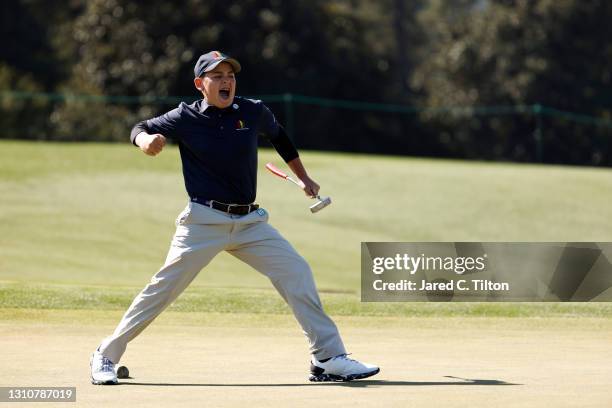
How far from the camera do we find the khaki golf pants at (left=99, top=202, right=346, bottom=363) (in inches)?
341

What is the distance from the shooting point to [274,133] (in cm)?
900

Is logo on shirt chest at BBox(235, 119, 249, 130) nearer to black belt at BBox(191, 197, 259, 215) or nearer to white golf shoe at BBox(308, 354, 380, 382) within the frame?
black belt at BBox(191, 197, 259, 215)

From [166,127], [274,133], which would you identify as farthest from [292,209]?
[166,127]

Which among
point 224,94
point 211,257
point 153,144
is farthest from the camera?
point 211,257

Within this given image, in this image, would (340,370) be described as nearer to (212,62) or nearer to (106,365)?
(106,365)

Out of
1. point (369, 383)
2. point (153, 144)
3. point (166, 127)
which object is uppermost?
point (166, 127)

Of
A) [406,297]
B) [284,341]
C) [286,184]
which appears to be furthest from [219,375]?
[286,184]

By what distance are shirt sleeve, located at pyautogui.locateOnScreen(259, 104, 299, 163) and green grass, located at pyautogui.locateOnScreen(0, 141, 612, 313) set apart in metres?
8.70

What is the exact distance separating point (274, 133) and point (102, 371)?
1965 mm

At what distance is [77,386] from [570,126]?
33.3 meters

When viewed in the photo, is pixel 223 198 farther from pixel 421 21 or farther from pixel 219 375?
pixel 421 21

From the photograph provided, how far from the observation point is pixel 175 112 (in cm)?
866

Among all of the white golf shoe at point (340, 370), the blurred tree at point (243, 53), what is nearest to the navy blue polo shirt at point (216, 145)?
the white golf shoe at point (340, 370)

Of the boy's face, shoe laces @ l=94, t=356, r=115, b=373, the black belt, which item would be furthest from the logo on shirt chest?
shoe laces @ l=94, t=356, r=115, b=373
